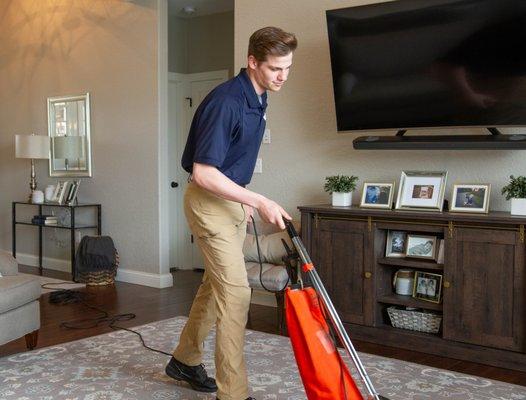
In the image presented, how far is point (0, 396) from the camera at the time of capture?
286cm

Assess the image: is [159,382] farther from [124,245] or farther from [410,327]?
[124,245]

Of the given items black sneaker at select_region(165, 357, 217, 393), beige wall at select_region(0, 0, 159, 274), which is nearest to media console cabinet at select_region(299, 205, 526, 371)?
black sneaker at select_region(165, 357, 217, 393)

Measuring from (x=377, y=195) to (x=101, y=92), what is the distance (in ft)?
11.3

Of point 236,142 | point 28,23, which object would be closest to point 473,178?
point 236,142

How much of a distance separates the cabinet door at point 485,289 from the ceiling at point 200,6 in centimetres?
366

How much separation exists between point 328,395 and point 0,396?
1.64m

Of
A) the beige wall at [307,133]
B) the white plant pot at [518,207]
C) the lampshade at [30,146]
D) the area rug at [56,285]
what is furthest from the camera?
the lampshade at [30,146]

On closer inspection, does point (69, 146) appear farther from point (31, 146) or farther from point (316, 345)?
point (316, 345)

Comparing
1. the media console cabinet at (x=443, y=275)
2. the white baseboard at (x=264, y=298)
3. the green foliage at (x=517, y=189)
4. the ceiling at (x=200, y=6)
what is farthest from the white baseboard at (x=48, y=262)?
the green foliage at (x=517, y=189)

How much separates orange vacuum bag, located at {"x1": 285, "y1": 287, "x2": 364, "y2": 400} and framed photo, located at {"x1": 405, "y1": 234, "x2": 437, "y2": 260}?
1743 millimetres

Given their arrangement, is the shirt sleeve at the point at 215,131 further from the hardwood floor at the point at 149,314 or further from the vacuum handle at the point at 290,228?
the hardwood floor at the point at 149,314

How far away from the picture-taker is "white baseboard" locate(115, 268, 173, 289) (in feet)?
→ 18.9

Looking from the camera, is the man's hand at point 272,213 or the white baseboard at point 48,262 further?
the white baseboard at point 48,262

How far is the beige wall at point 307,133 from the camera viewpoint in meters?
4.25
